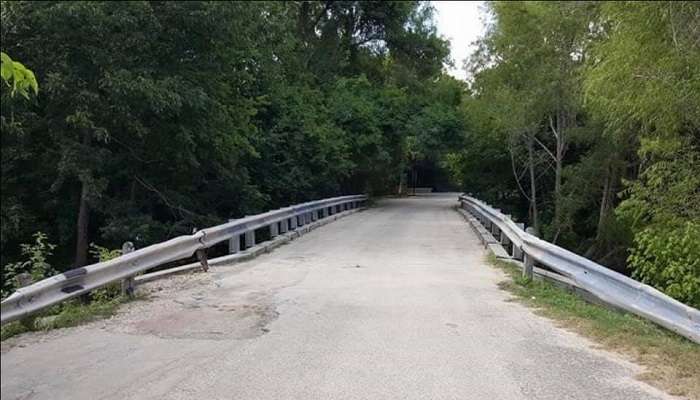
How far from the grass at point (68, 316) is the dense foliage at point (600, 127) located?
4.94 metres

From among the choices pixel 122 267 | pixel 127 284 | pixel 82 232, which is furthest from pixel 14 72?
pixel 82 232

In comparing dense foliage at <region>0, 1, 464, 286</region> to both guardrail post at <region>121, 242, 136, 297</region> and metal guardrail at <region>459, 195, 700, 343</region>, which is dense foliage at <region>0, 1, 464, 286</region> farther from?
metal guardrail at <region>459, 195, 700, 343</region>

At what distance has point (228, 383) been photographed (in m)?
4.95

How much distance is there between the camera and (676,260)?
976 centimetres

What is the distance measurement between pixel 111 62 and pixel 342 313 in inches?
360

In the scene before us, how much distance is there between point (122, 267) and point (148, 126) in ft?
30.4

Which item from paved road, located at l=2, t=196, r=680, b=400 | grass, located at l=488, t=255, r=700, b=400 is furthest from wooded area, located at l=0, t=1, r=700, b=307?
paved road, located at l=2, t=196, r=680, b=400

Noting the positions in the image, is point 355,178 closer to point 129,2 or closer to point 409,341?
point 129,2

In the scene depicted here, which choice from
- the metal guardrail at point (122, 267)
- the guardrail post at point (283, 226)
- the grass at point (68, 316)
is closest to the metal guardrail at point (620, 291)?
the metal guardrail at point (122, 267)

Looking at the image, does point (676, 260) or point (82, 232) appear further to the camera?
point (82, 232)

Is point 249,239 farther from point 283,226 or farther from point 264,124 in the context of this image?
point 264,124

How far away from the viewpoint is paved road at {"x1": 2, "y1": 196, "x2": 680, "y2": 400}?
4.83 meters

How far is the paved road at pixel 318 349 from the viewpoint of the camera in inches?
190

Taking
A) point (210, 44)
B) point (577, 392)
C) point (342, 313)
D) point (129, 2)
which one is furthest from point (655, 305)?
point (210, 44)
